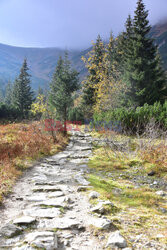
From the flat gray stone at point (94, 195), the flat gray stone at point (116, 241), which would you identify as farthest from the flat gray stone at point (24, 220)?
the flat gray stone at point (94, 195)

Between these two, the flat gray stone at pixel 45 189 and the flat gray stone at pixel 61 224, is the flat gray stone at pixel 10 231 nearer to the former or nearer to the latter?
the flat gray stone at pixel 61 224

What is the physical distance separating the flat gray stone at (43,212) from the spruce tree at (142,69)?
1836 centimetres

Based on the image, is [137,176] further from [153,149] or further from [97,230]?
[97,230]

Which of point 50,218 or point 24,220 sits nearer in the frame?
point 24,220

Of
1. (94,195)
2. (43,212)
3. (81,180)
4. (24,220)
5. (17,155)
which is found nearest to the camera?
(24,220)

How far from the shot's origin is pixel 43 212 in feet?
9.25

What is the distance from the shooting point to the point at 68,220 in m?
2.56

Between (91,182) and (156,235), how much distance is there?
96.1 inches

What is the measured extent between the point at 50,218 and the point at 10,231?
0.60 meters

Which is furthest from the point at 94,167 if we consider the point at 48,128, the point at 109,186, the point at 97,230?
the point at 48,128

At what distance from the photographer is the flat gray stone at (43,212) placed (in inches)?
107

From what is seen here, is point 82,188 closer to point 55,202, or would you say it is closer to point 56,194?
point 56,194

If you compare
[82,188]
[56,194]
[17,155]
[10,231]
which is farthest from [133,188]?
[17,155]

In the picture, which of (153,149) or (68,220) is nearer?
(68,220)
